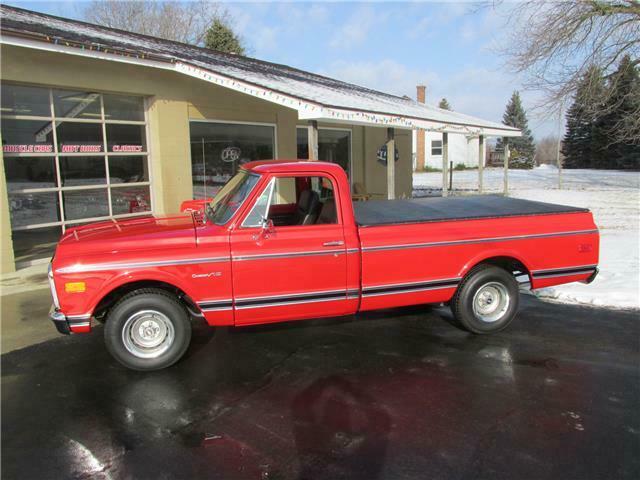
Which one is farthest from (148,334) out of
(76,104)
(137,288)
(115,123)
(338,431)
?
(115,123)

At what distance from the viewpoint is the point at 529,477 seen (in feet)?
9.83

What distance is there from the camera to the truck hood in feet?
14.3

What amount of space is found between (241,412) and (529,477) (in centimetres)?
206

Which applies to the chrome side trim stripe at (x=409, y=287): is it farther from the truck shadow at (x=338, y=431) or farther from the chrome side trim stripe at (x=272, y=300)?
the truck shadow at (x=338, y=431)

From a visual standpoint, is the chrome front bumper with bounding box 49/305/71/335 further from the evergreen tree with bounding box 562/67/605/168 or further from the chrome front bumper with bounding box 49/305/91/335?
the evergreen tree with bounding box 562/67/605/168

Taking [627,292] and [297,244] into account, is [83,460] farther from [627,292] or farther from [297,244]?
[627,292]

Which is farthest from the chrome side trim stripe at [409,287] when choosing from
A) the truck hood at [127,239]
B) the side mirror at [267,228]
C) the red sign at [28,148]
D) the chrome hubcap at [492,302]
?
the red sign at [28,148]

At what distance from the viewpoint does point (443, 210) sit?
572 cm

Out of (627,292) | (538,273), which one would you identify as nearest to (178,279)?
(538,273)

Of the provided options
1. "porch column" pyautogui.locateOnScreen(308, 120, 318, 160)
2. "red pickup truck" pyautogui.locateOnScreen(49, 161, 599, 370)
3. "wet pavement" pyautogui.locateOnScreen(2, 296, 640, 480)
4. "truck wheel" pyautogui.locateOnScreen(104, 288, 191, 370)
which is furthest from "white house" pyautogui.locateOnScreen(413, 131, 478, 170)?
"truck wheel" pyautogui.locateOnScreen(104, 288, 191, 370)

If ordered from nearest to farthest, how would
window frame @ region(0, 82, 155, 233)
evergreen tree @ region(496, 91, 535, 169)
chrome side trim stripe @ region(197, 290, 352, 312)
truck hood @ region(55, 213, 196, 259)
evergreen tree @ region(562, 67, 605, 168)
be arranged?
truck hood @ region(55, 213, 196, 259), chrome side trim stripe @ region(197, 290, 352, 312), window frame @ region(0, 82, 155, 233), evergreen tree @ region(562, 67, 605, 168), evergreen tree @ region(496, 91, 535, 169)

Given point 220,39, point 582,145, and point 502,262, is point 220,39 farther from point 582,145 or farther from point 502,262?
point 582,145

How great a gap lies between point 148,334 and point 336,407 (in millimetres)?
1897

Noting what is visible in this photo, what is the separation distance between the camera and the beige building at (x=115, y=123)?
8383mm
